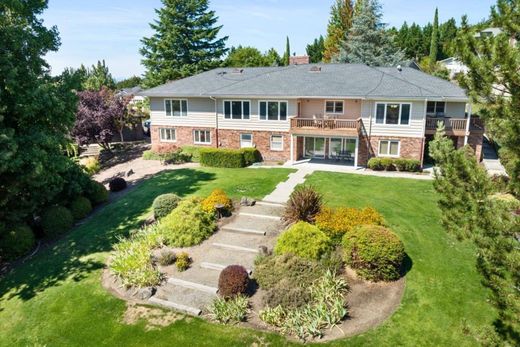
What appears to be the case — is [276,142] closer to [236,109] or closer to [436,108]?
[236,109]

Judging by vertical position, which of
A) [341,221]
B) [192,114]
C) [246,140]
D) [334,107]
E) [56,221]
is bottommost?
[56,221]

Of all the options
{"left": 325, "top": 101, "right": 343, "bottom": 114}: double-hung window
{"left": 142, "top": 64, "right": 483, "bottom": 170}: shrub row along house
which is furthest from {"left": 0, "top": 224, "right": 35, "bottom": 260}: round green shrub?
{"left": 325, "top": 101, "right": 343, "bottom": 114}: double-hung window

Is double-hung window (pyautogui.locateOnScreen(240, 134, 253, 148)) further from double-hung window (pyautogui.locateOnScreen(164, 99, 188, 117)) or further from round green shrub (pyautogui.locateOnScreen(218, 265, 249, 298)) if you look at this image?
round green shrub (pyautogui.locateOnScreen(218, 265, 249, 298))

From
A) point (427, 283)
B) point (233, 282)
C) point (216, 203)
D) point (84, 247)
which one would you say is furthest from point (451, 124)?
point (84, 247)

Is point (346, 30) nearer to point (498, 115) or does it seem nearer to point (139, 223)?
point (139, 223)

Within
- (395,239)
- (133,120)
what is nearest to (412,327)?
(395,239)
